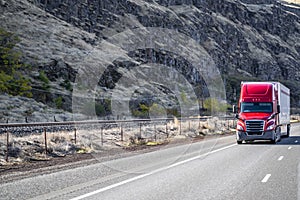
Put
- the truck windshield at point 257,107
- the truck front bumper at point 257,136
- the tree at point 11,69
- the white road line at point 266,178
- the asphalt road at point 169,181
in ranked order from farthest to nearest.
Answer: the tree at point 11,69 < the truck windshield at point 257,107 < the truck front bumper at point 257,136 < the white road line at point 266,178 < the asphalt road at point 169,181

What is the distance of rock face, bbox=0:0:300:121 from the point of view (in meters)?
67.0

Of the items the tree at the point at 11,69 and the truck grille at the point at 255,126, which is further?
the tree at the point at 11,69

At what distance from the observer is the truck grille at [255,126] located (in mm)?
25234

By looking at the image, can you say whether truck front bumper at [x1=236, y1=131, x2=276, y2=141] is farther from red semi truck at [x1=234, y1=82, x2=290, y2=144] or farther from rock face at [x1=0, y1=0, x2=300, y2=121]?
rock face at [x1=0, y1=0, x2=300, y2=121]

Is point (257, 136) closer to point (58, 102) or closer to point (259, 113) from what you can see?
point (259, 113)

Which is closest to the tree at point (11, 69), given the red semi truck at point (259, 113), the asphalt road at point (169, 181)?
the red semi truck at point (259, 113)

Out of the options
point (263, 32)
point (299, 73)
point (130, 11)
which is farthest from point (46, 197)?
point (263, 32)

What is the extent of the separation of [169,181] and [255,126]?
48.5 feet

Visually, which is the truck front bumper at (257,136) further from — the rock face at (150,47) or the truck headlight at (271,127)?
the rock face at (150,47)

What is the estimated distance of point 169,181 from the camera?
1151 centimetres

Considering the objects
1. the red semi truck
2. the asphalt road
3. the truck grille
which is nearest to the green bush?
the red semi truck

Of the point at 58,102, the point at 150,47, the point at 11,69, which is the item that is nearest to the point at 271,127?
the point at 58,102

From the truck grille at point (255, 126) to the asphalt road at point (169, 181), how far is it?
8.41 m

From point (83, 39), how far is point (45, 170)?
75672 mm
